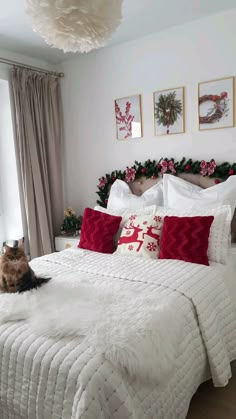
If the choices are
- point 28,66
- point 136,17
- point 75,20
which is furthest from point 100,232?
point 28,66

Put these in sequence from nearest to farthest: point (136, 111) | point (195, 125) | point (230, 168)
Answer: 1. point (230, 168)
2. point (195, 125)
3. point (136, 111)

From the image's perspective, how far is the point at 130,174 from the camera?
3.23 metres

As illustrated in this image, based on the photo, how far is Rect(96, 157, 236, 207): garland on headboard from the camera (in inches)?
109

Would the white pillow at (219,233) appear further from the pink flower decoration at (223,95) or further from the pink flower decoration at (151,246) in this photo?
the pink flower decoration at (223,95)

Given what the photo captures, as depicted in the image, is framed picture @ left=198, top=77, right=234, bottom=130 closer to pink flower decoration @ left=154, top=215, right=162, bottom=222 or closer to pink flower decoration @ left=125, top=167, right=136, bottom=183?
pink flower decoration @ left=125, top=167, right=136, bottom=183

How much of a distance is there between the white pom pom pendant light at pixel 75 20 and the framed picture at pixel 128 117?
1660 mm

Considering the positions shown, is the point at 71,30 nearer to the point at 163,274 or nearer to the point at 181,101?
the point at 163,274

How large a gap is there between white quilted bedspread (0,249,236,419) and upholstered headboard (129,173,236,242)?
2.87 feet

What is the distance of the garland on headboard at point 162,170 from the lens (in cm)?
276

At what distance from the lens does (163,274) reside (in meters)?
2.00

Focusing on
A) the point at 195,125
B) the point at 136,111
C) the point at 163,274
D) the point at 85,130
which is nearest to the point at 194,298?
the point at 163,274

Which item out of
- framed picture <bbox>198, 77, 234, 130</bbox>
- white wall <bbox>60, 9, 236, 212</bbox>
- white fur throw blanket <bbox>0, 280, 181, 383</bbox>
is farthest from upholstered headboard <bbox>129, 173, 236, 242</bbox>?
white fur throw blanket <bbox>0, 280, 181, 383</bbox>

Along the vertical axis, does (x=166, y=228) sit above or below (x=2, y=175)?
below

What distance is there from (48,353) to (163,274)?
2.96ft
